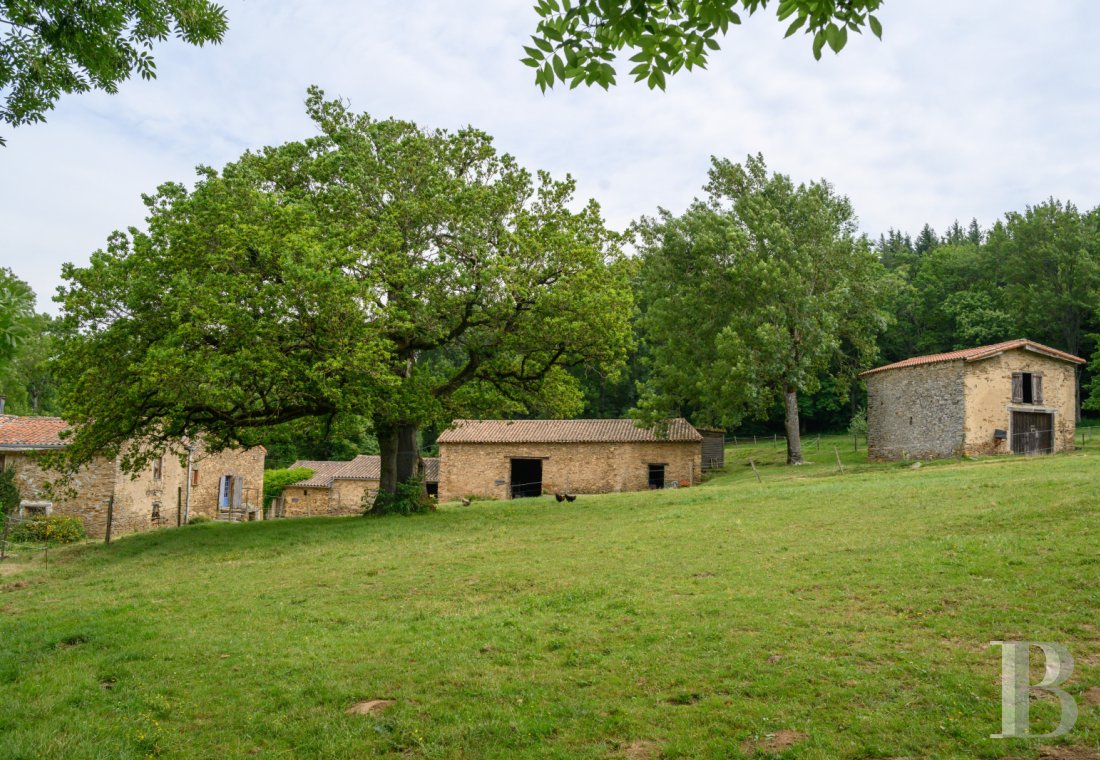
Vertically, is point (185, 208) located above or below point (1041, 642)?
above

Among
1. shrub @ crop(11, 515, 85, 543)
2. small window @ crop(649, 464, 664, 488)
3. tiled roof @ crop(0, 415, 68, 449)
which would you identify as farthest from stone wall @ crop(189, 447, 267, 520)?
small window @ crop(649, 464, 664, 488)

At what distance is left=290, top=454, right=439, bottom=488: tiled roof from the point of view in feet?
144

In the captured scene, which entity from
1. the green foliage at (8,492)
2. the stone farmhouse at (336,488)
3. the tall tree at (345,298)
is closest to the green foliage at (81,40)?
the tall tree at (345,298)

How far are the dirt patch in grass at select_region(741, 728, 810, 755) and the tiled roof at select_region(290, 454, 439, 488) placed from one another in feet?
123

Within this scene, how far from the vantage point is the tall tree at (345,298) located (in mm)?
18672

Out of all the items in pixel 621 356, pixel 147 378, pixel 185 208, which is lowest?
pixel 147 378

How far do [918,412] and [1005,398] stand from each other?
3.32 metres

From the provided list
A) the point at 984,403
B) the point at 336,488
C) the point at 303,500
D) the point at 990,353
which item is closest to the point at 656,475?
the point at 984,403

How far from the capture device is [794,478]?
29578mm

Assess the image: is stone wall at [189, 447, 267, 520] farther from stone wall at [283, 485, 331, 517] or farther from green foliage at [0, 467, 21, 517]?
green foliage at [0, 467, 21, 517]

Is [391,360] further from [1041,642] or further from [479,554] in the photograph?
[1041,642]

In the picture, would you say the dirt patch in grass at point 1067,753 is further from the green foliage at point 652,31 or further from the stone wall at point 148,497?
the stone wall at point 148,497

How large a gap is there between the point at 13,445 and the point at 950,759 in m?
29.1

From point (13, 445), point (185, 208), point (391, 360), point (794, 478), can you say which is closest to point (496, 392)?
point (391, 360)
